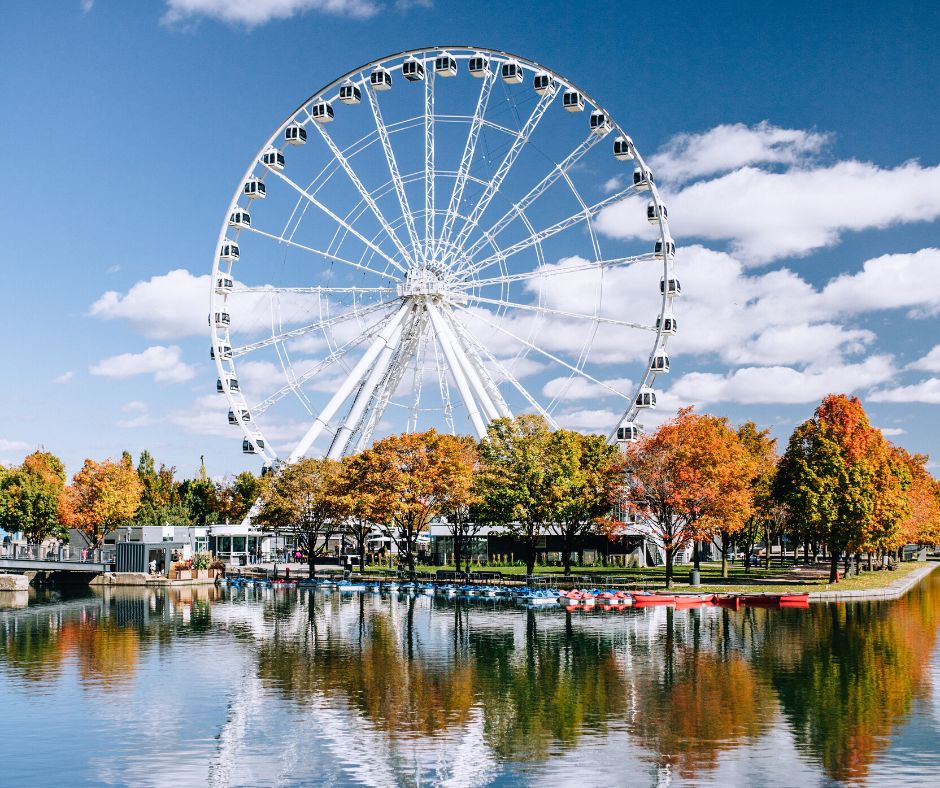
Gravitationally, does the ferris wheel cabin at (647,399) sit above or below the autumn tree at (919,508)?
above

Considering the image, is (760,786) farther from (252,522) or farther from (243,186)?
(252,522)

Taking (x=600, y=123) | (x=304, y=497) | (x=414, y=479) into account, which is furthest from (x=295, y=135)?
(x=304, y=497)

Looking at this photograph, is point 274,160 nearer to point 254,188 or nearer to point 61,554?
point 254,188

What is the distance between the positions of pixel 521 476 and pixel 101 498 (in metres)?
53.8

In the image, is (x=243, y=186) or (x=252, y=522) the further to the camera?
(x=252, y=522)

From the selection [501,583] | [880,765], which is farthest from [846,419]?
[880,765]

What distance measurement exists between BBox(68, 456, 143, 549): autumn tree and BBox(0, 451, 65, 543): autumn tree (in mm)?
2484

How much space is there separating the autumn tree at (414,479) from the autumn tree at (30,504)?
49.8 meters

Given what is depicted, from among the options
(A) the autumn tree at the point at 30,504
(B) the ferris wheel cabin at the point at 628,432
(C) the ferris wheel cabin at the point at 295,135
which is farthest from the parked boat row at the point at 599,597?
(A) the autumn tree at the point at 30,504

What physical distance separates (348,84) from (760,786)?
64.3m

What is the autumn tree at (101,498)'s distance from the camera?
107688 millimetres

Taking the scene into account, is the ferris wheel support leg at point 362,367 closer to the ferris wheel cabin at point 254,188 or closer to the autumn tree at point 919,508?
the ferris wheel cabin at point 254,188

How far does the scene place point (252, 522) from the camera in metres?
93.0

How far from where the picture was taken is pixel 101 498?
107938mm
